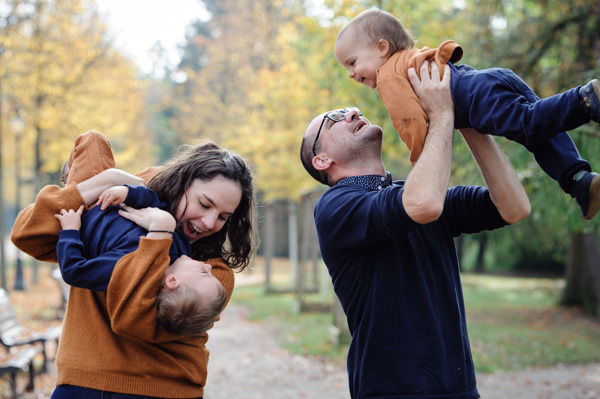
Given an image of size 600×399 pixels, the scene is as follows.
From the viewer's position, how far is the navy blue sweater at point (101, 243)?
81.9 inches

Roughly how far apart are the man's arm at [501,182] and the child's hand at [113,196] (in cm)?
137

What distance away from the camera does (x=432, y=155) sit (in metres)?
2.06

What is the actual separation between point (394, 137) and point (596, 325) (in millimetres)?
6505

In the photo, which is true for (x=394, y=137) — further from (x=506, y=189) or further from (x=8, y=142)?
(x=8, y=142)

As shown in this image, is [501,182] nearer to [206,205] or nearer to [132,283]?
[206,205]

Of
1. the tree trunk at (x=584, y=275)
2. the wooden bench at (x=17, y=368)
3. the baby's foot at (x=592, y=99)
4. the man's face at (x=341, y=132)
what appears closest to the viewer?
the baby's foot at (x=592, y=99)

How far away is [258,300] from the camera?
14867mm

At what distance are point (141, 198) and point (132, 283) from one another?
41cm

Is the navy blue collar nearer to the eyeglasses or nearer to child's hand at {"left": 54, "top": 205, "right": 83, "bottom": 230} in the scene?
the eyeglasses

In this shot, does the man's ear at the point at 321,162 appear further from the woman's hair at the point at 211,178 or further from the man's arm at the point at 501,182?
the man's arm at the point at 501,182

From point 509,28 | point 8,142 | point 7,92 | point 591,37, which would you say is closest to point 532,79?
point 591,37

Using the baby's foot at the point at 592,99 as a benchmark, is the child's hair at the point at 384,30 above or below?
above

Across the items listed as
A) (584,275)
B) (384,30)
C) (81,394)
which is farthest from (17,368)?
(584,275)

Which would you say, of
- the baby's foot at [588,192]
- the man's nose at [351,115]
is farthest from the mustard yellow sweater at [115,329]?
the baby's foot at [588,192]
